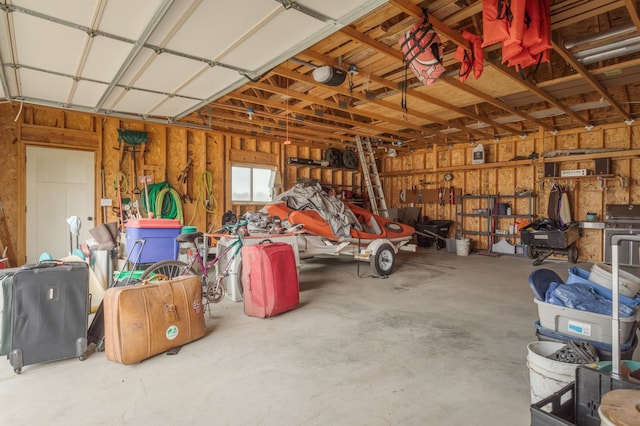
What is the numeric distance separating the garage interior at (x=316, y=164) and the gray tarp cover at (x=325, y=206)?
0.93 meters

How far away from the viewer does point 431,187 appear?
10.8 metres

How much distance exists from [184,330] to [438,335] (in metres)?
2.40

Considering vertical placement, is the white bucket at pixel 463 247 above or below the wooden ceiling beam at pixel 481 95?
below

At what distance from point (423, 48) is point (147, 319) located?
11.4 ft

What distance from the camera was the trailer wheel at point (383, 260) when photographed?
5824 mm

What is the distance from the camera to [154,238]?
3.96 m

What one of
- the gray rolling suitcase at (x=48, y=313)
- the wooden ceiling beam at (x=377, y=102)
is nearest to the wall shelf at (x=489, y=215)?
the wooden ceiling beam at (x=377, y=102)

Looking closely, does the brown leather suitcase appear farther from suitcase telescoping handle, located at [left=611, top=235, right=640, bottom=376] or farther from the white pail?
suitcase telescoping handle, located at [left=611, top=235, right=640, bottom=376]

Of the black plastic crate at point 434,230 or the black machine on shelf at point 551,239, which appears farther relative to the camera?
the black plastic crate at point 434,230

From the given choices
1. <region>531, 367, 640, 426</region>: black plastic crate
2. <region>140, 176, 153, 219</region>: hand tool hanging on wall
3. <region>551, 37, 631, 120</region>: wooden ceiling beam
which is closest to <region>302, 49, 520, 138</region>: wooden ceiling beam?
<region>551, 37, 631, 120</region>: wooden ceiling beam

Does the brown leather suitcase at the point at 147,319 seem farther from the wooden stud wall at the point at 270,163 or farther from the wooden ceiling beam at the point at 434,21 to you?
the wooden stud wall at the point at 270,163

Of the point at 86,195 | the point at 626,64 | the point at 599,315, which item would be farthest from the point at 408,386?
the point at 86,195

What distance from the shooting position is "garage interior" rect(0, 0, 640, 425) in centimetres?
229

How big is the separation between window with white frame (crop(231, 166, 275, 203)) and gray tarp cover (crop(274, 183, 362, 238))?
2.54 meters
